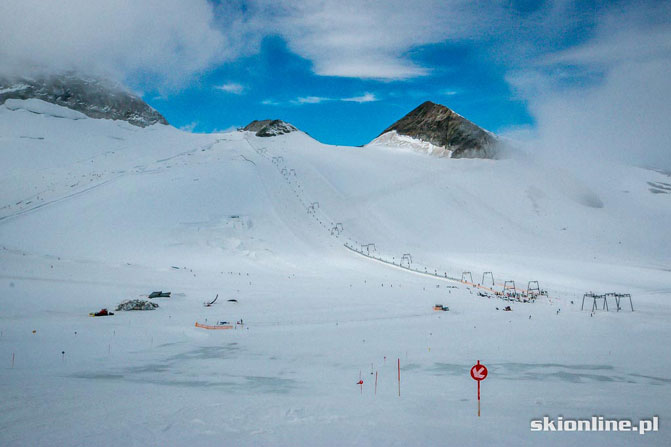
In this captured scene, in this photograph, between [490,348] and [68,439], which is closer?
[68,439]

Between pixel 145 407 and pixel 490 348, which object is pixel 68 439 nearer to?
pixel 145 407

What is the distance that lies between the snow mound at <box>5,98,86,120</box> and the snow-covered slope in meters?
10.4

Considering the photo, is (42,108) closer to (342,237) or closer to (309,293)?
(342,237)

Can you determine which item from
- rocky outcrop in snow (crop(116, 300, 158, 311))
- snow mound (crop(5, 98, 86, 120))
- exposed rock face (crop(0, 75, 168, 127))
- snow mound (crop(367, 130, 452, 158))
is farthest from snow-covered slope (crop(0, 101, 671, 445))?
exposed rock face (crop(0, 75, 168, 127))

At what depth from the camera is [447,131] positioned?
8488cm

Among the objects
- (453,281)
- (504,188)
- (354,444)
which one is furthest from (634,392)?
(504,188)

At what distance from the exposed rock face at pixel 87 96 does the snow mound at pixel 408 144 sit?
50354 millimetres

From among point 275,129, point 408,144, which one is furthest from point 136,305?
point 408,144

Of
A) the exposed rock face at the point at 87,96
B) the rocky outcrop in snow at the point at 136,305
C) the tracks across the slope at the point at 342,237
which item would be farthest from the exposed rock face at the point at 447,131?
the rocky outcrop in snow at the point at 136,305

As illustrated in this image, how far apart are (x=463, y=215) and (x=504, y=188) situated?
12.9m

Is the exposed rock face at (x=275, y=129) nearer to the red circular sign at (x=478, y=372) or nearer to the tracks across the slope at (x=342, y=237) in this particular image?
the tracks across the slope at (x=342, y=237)

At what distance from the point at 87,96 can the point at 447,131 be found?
246ft

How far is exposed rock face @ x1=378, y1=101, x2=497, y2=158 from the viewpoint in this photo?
259 feet

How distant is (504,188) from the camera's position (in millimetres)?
64750
